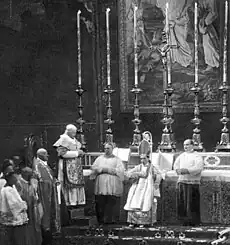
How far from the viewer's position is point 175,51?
17.5 m

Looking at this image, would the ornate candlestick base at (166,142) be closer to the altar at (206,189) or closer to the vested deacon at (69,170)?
the altar at (206,189)

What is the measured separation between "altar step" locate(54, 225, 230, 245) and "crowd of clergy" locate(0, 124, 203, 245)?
0.20 m

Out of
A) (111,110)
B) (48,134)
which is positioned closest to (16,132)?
(48,134)

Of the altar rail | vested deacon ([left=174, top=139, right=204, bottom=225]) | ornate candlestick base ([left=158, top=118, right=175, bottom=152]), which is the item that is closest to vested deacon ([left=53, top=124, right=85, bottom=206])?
the altar rail

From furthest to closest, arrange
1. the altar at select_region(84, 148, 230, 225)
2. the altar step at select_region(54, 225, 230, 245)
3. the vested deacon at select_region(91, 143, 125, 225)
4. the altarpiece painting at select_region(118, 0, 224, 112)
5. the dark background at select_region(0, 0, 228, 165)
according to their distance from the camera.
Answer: the dark background at select_region(0, 0, 228, 165), the altarpiece painting at select_region(118, 0, 224, 112), the vested deacon at select_region(91, 143, 125, 225), the altar at select_region(84, 148, 230, 225), the altar step at select_region(54, 225, 230, 245)

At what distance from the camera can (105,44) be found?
17922 millimetres

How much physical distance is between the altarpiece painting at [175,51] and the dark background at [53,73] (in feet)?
0.87

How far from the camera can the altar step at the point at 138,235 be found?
14.5 meters

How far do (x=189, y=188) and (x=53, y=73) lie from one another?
164 inches

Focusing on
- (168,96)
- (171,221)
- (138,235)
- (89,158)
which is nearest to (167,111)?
→ (168,96)

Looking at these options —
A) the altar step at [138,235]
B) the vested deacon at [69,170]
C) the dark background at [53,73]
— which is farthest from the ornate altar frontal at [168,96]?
the vested deacon at [69,170]

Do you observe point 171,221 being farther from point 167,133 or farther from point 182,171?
point 167,133

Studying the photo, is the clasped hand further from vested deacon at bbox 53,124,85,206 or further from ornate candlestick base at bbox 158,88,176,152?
vested deacon at bbox 53,124,85,206

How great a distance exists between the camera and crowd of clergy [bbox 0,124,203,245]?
13680 millimetres
